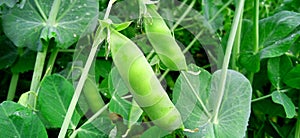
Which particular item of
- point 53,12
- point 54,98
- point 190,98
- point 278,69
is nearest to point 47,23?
point 53,12

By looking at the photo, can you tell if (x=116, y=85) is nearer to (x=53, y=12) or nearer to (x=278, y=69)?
(x=53, y=12)

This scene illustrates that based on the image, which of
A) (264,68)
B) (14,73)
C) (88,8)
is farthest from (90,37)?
(264,68)

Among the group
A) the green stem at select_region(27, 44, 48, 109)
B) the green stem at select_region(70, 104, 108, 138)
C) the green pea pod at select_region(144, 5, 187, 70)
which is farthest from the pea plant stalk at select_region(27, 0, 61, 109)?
the green pea pod at select_region(144, 5, 187, 70)

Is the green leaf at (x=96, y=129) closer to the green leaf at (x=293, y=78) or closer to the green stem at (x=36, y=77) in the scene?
the green stem at (x=36, y=77)

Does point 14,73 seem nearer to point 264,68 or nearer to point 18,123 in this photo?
point 18,123

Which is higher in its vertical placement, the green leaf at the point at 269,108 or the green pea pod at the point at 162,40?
the green pea pod at the point at 162,40

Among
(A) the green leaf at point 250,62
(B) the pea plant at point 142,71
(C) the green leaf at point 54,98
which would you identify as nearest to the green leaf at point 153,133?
(B) the pea plant at point 142,71

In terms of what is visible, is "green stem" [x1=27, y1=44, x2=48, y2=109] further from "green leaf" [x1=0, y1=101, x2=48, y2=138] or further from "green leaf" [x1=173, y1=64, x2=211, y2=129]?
"green leaf" [x1=173, y1=64, x2=211, y2=129]
